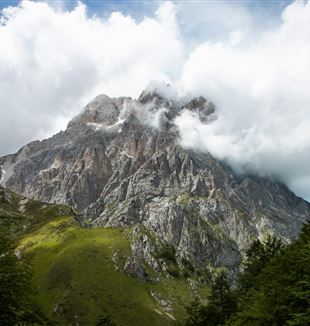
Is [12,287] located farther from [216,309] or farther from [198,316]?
[216,309]

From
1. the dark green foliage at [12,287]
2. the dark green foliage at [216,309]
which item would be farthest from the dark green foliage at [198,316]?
the dark green foliage at [12,287]

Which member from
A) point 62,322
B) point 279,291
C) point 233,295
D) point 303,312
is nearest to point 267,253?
point 233,295

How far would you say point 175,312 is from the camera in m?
195

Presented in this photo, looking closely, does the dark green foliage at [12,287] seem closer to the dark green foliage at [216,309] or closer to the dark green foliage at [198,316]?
the dark green foliage at [198,316]

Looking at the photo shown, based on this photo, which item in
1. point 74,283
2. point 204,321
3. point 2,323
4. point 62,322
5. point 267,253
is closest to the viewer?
point 2,323

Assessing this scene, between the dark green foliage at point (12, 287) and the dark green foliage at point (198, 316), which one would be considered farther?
the dark green foliage at point (198, 316)

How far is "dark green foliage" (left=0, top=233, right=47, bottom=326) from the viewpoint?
98.5 ft

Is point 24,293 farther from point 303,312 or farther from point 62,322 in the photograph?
point 62,322

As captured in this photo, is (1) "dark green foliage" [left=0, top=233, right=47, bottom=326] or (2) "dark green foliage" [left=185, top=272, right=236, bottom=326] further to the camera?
(2) "dark green foliage" [left=185, top=272, right=236, bottom=326]

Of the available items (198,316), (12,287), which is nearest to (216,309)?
(198,316)

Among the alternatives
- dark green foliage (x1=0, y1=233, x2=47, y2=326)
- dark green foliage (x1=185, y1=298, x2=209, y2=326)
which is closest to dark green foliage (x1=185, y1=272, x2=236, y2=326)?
dark green foliage (x1=185, y1=298, x2=209, y2=326)

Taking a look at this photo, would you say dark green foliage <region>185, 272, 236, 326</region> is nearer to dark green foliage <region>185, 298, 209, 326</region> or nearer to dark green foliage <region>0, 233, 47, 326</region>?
dark green foliage <region>185, 298, 209, 326</region>

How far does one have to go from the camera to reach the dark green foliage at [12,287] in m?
30.0

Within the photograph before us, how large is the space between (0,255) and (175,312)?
173777 millimetres
